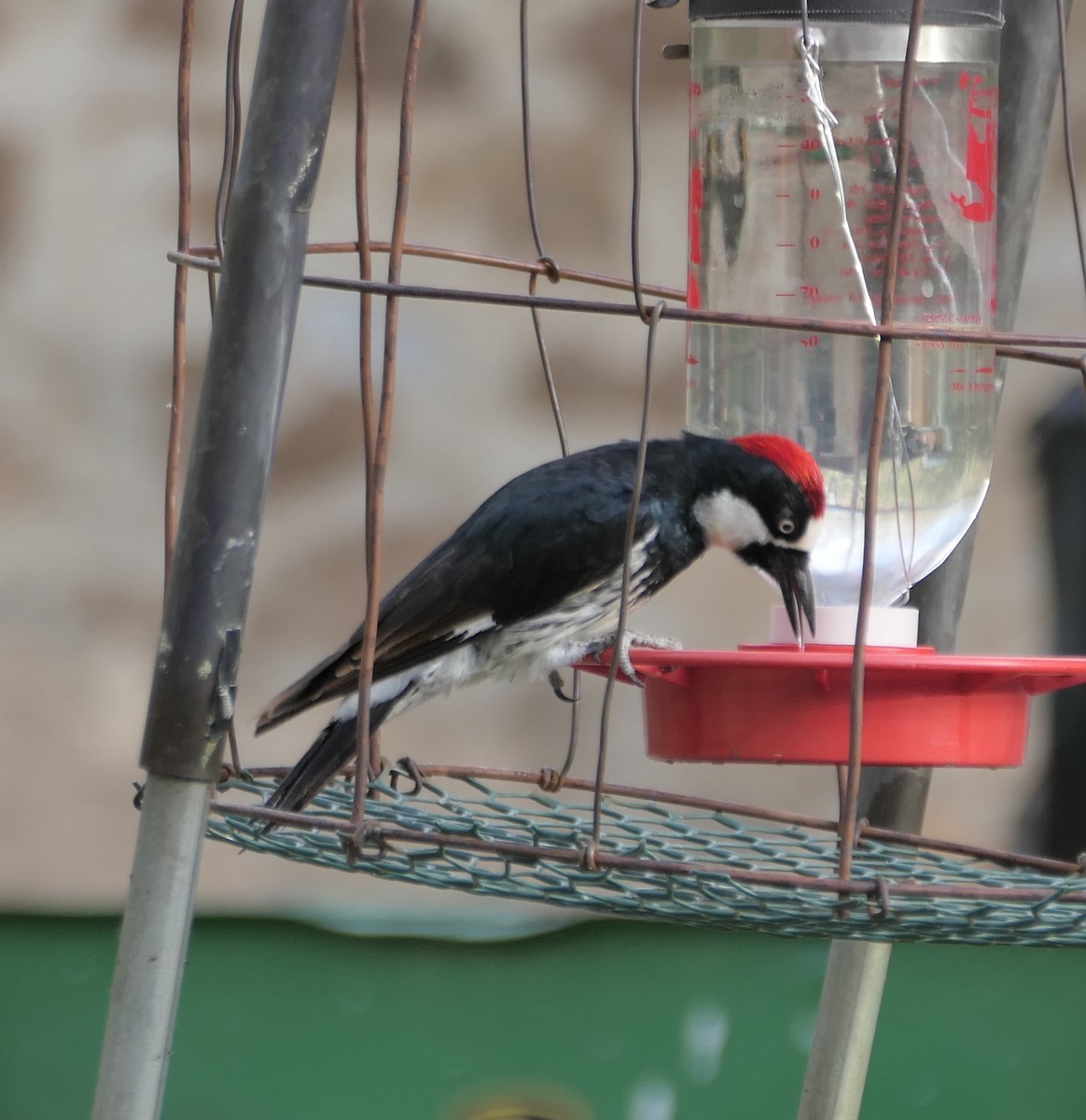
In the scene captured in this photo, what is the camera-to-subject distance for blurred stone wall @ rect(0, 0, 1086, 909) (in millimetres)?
2105

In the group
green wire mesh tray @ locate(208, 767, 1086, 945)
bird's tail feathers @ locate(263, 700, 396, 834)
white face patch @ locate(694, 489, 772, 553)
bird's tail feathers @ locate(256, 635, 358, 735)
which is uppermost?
white face patch @ locate(694, 489, 772, 553)

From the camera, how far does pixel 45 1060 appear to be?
7.07 feet

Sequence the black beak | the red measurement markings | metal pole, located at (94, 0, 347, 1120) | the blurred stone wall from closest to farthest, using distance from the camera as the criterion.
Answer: metal pole, located at (94, 0, 347, 1120) → the black beak → the red measurement markings → the blurred stone wall

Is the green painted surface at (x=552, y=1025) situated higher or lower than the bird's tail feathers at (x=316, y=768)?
lower

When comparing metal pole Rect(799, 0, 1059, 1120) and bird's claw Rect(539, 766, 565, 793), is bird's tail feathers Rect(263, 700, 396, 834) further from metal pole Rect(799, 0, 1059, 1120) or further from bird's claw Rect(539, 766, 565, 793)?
metal pole Rect(799, 0, 1059, 1120)

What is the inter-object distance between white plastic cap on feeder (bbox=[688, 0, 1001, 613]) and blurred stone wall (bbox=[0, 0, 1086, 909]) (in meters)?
0.38

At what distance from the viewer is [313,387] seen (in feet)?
6.98

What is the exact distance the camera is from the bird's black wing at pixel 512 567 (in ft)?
5.08

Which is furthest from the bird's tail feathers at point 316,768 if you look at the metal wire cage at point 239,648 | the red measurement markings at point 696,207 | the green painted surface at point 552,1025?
the green painted surface at point 552,1025

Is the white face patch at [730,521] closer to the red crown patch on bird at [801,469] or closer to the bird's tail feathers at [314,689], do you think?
the red crown patch on bird at [801,469]

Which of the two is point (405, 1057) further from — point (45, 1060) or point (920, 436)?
point (920, 436)

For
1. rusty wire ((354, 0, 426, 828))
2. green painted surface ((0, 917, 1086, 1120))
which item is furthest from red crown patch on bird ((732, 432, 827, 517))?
green painted surface ((0, 917, 1086, 1120))

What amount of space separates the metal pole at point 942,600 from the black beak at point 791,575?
0.66 ft

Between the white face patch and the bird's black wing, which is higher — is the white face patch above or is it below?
above
